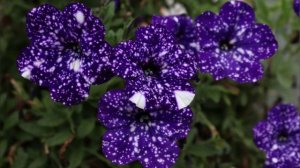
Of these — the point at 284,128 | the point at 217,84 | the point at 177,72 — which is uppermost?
the point at 217,84

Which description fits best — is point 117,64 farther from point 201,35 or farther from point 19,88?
point 19,88

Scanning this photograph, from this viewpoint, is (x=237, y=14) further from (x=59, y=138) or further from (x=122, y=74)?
(x=59, y=138)

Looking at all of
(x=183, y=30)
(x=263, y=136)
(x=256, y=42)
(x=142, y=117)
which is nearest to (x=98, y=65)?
(x=142, y=117)

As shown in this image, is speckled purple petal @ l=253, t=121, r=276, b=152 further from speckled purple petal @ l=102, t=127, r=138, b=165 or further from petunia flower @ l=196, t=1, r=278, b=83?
speckled purple petal @ l=102, t=127, r=138, b=165

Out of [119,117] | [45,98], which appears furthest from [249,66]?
[45,98]

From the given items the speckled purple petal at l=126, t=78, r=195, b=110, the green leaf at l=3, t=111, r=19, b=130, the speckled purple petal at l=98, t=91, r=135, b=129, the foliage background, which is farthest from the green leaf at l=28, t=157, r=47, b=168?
the speckled purple petal at l=126, t=78, r=195, b=110

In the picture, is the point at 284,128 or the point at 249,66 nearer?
→ the point at 249,66
